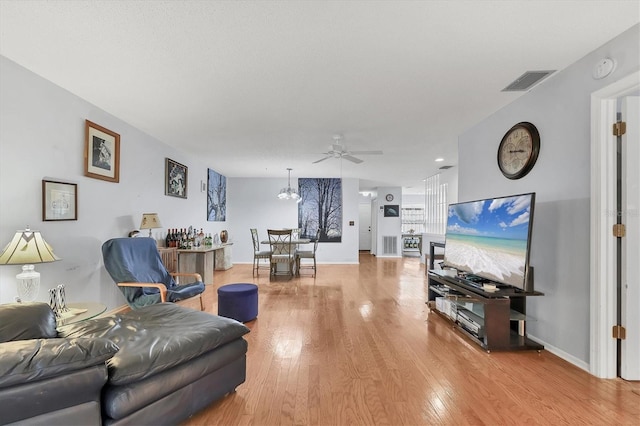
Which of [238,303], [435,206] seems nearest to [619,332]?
[238,303]

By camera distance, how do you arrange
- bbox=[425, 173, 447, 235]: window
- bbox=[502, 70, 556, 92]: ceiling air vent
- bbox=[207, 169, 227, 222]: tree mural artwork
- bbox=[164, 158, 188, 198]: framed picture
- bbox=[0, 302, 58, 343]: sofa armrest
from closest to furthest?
bbox=[0, 302, 58, 343]: sofa armrest < bbox=[502, 70, 556, 92]: ceiling air vent < bbox=[164, 158, 188, 198]: framed picture < bbox=[207, 169, 227, 222]: tree mural artwork < bbox=[425, 173, 447, 235]: window

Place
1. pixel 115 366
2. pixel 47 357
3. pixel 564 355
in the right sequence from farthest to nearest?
pixel 564 355, pixel 115 366, pixel 47 357

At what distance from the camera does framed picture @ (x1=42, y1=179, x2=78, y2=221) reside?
2627 millimetres

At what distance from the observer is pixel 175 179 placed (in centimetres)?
514

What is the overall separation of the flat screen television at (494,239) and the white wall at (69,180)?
4330 millimetres

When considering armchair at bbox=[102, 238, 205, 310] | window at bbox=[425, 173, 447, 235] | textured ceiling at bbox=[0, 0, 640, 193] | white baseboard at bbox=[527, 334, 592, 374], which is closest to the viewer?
textured ceiling at bbox=[0, 0, 640, 193]

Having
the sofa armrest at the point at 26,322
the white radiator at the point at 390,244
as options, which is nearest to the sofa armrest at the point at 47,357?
the sofa armrest at the point at 26,322

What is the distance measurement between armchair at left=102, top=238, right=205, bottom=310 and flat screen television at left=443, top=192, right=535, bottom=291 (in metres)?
3.27

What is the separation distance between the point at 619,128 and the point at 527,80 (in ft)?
2.69

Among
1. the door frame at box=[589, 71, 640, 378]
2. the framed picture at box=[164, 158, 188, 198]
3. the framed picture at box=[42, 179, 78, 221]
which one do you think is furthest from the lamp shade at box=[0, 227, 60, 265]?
the door frame at box=[589, 71, 640, 378]

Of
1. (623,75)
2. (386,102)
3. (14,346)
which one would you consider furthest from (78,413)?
(623,75)

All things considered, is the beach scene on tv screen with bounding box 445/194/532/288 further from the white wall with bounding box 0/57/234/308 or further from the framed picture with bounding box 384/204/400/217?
the framed picture with bounding box 384/204/400/217

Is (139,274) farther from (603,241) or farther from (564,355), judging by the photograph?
(603,241)

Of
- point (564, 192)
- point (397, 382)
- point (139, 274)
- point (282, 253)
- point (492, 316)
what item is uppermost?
point (564, 192)
